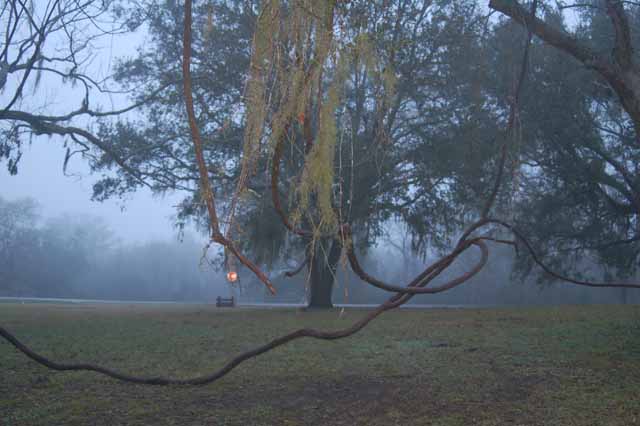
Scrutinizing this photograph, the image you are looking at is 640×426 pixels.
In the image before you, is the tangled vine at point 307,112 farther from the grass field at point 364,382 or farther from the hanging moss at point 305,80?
the grass field at point 364,382

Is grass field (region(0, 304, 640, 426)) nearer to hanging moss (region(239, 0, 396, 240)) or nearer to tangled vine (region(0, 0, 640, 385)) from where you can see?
tangled vine (region(0, 0, 640, 385))

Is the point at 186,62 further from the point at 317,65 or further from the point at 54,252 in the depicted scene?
the point at 54,252

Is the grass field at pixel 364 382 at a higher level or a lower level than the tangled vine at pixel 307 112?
lower

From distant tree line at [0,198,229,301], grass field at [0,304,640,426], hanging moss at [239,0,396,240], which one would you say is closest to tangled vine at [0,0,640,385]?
hanging moss at [239,0,396,240]

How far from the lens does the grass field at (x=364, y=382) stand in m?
3.71

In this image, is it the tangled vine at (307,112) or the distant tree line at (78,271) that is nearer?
the tangled vine at (307,112)

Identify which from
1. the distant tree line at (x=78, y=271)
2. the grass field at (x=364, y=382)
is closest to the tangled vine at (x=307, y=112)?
the grass field at (x=364, y=382)

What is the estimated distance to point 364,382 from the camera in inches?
180

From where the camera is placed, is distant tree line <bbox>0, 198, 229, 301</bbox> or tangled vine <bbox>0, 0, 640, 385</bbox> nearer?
tangled vine <bbox>0, 0, 640, 385</bbox>

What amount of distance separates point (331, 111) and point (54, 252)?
152 ft

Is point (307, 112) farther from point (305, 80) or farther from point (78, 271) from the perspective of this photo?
point (78, 271)

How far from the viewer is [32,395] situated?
14.4 feet

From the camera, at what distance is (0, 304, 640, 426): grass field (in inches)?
146

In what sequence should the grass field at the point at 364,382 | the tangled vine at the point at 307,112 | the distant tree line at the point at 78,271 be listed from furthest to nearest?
the distant tree line at the point at 78,271 < the grass field at the point at 364,382 < the tangled vine at the point at 307,112
